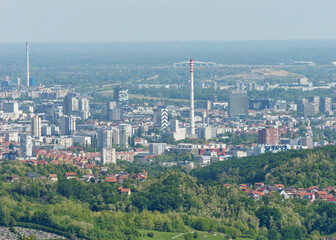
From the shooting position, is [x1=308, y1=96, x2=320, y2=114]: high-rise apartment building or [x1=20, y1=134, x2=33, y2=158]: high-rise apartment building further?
[x1=308, y1=96, x2=320, y2=114]: high-rise apartment building

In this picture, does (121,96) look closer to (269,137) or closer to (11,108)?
(11,108)

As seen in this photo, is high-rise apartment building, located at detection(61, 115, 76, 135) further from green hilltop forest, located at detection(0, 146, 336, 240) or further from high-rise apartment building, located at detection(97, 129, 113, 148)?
green hilltop forest, located at detection(0, 146, 336, 240)

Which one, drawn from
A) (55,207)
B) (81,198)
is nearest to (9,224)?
(55,207)

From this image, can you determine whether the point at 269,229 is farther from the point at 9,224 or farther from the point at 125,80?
the point at 125,80

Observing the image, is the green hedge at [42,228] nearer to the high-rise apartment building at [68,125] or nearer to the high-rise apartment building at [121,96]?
the high-rise apartment building at [68,125]

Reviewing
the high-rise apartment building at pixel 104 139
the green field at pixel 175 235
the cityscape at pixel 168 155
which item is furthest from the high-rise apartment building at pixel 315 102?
the green field at pixel 175 235

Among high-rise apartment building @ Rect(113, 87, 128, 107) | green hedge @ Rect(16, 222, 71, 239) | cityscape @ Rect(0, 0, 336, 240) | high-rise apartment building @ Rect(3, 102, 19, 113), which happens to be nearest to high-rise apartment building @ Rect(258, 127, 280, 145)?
cityscape @ Rect(0, 0, 336, 240)

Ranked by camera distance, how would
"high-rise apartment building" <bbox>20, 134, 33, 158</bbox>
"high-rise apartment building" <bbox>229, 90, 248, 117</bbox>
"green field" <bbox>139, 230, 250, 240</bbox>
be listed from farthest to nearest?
"high-rise apartment building" <bbox>229, 90, 248, 117</bbox> < "high-rise apartment building" <bbox>20, 134, 33, 158</bbox> < "green field" <bbox>139, 230, 250, 240</bbox>

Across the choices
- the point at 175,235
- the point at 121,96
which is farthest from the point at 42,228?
the point at 121,96
